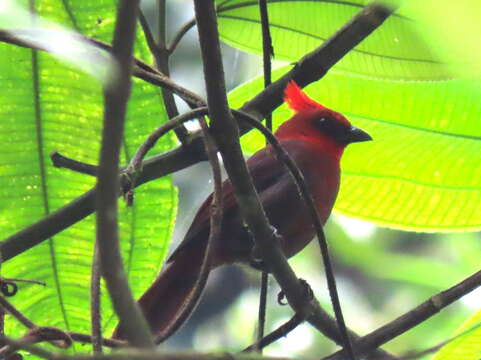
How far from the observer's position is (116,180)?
0.44 m

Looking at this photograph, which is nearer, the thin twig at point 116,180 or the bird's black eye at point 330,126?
the thin twig at point 116,180

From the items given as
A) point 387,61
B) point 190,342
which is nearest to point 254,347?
point 387,61

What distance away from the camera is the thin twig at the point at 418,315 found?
1.08m

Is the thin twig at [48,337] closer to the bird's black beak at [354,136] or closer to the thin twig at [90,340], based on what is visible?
the thin twig at [90,340]

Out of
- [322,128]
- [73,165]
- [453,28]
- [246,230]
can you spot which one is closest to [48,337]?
[73,165]

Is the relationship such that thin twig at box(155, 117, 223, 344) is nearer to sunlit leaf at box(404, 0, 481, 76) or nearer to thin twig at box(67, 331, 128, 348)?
thin twig at box(67, 331, 128, 348)

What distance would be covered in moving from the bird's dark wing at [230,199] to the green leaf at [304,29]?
0.40 meters

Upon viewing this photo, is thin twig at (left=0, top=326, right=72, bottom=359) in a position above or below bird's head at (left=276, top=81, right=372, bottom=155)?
below

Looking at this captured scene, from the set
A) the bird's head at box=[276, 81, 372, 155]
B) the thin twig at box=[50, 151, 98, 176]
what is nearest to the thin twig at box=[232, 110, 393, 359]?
the thin twig at box=[50, 151, 98, 176]

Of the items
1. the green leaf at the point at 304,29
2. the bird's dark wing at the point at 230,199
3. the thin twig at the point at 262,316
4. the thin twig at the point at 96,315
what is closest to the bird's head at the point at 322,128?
the bird's dark wing at the point at 230,199

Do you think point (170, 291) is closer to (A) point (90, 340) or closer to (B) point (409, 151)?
(B) point (409, 151)

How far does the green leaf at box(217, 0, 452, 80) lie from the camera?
1489 millimetres

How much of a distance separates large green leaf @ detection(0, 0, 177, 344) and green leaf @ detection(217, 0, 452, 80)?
295mm

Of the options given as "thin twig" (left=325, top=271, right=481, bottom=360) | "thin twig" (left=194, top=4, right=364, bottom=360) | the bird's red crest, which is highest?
the bird's red crest
